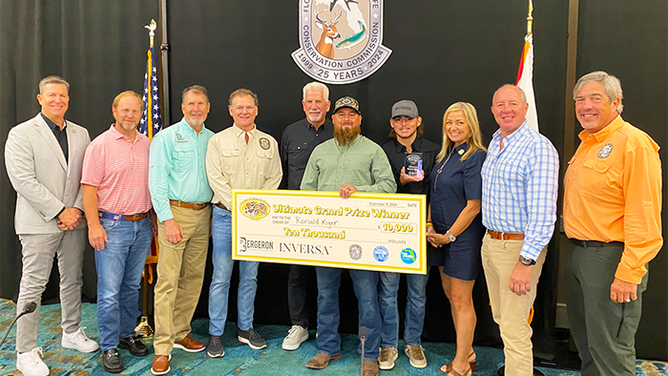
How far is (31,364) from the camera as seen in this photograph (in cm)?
254

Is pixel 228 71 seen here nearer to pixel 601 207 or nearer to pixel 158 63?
pixel 158 63

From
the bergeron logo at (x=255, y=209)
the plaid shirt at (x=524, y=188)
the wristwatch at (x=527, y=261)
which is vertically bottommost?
the wristwatch at (x=527, y=261)

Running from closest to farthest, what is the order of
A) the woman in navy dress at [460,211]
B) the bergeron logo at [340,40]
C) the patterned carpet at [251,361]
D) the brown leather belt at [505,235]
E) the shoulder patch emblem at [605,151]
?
the shoulder patch emblem at [605,151], the brown leather belt at [505,235], the woman in navy dress at [460,211], the patterned carpet at [251,361], the bergeron logo at [340,40]

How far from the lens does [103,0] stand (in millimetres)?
3631

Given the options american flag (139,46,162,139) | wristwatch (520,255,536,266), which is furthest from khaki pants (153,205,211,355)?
wristwatch (520,255,536,266)

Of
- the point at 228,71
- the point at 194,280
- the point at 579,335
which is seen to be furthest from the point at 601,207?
the point at 228,71

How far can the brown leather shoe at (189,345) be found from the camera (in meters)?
2.90

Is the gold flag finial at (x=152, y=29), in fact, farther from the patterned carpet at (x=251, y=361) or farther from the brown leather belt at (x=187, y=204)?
the patterned carpet at (x=251, y=361)

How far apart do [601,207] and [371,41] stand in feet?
6.59

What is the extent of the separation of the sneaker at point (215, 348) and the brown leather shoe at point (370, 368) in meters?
1.04

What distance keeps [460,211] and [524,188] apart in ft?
1.56

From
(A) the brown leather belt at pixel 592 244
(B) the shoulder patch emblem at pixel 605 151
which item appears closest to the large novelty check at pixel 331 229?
(A) the brown leather belt at pixel 592 244

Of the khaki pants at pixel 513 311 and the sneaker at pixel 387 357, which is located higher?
the khaki pants at pixel 513 311

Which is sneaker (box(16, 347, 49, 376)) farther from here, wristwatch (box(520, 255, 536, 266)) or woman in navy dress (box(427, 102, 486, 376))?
wristwatch (box(520, 255, 536, 266))
